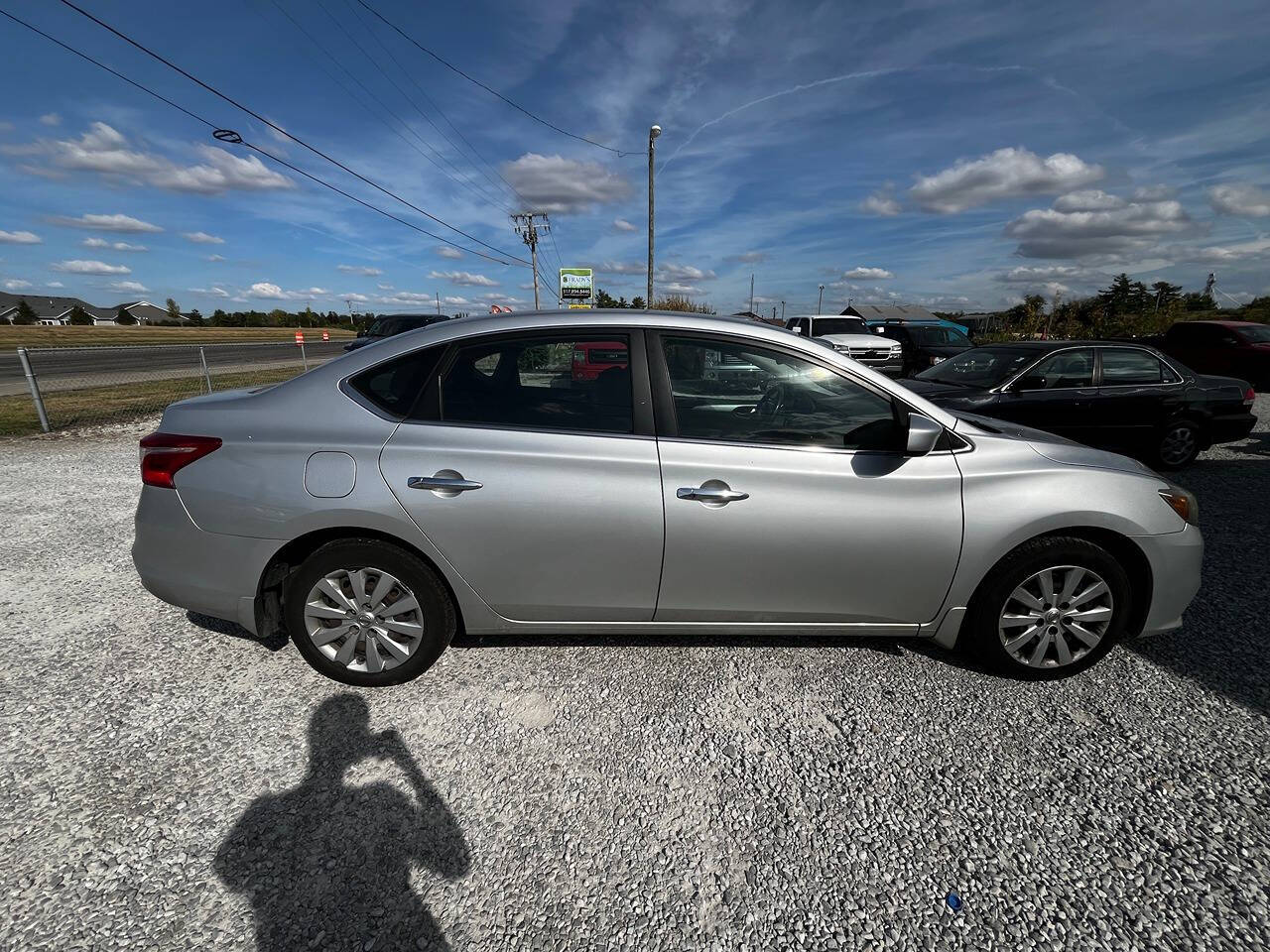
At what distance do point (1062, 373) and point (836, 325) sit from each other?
492 inches

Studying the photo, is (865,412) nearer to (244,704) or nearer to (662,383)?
(662,383)

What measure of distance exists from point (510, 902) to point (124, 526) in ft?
15.8

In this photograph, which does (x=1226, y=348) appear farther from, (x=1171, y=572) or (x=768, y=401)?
(x=768, y=401)

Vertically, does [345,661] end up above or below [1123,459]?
below

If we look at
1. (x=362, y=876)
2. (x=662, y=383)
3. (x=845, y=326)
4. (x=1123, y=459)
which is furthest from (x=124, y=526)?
(x=845, y=326)

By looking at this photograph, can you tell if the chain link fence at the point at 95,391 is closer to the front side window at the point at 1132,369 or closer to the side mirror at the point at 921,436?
the side mirror at the point at 921,436

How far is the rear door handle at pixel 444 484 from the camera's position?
2.35 m

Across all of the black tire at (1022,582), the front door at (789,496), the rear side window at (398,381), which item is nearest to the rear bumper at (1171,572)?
the black tire at (1022,582)

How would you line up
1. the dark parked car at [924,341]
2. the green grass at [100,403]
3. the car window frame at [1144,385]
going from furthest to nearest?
the dark parked car at [924,341] < the green grass at [100,403] < the car window frame at [1144,385]

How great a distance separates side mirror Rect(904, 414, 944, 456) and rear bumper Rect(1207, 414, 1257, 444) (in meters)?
6.34

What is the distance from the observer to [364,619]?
2.53m

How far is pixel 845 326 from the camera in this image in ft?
58.6

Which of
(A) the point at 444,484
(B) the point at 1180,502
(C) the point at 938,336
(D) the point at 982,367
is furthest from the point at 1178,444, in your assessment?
(C) the point at 938,336

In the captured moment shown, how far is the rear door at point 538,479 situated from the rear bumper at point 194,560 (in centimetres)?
76
